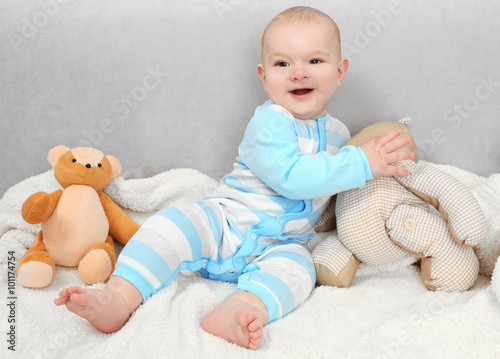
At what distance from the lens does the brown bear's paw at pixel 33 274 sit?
95cm

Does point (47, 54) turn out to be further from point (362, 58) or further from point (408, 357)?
point (408, 357)

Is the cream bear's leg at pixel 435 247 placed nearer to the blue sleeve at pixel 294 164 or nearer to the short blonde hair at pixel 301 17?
the blue sleeve at pixel 294 164

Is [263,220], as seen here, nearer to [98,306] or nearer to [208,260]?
[208,260]

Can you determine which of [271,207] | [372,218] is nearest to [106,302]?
[271,207]

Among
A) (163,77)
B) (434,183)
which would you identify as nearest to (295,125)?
(434,183)

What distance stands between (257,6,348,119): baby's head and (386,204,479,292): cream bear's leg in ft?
1.09

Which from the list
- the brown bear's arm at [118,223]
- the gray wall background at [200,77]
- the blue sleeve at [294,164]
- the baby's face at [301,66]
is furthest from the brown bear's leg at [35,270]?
the baby's face at [301,66]

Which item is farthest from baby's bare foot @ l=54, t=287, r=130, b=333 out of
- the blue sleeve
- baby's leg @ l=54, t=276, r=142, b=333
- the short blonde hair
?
the short blonde hair

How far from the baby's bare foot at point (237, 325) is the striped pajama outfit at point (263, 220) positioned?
0.10m

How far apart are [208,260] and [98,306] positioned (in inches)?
11.9

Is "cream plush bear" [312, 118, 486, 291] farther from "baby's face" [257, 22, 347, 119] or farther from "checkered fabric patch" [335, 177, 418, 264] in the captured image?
"baby's face" [257, 22, 347, 119]

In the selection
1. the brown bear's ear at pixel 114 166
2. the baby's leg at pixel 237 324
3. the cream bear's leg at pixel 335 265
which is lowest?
the cream bear's leg at pixel 335 265

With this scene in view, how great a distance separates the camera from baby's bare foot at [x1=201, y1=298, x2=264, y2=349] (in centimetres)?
77

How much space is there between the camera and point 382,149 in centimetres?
95
